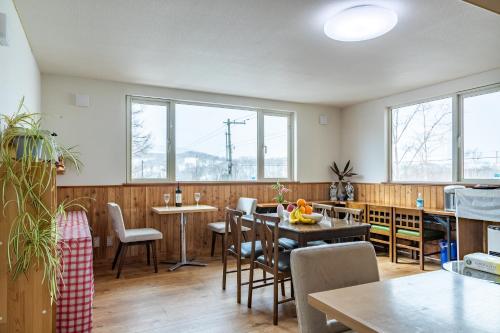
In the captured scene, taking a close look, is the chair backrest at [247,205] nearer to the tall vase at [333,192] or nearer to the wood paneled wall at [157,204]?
the wood paneled wall at [157,204]

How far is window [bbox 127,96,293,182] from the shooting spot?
4.70m

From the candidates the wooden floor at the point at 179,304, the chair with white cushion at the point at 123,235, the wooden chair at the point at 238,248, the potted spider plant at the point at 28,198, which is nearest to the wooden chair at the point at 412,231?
the wooden floor at the point at 179,304

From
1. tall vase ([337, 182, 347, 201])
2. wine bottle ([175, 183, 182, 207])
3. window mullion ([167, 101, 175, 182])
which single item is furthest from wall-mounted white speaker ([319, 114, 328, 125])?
wine bottle ([175, 183, 182, 207])

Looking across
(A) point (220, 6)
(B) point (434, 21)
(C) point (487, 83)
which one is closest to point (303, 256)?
(A) point (220, 6)

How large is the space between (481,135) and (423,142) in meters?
0.80

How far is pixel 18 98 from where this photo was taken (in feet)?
8.87

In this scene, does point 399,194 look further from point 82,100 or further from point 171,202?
point 82,100

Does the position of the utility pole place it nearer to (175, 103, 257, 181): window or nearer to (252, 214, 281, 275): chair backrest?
(175, 103, 257, 181): window

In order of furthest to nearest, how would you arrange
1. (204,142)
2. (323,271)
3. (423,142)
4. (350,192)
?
(350,192) < (204,142) < (423,142) < (323,271)

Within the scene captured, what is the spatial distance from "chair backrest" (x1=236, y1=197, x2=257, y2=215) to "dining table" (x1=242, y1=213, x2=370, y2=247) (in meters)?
1.29

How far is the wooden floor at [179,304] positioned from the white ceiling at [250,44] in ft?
7.80

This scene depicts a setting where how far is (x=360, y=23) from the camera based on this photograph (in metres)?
2.57

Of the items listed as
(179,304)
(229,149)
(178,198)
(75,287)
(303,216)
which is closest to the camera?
(75,287)

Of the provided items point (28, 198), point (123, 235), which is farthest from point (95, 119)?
point (28, 198)
